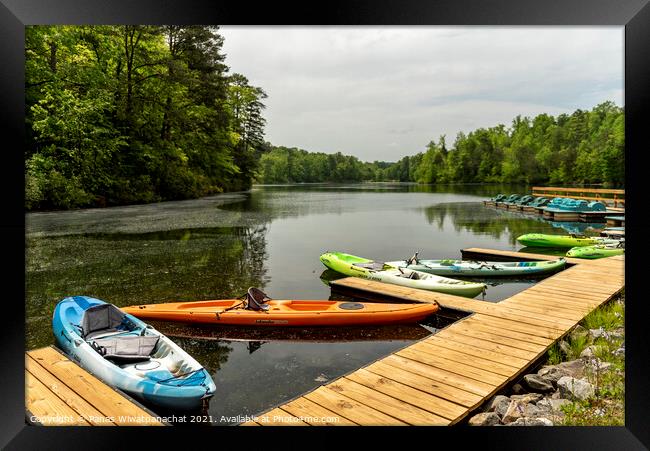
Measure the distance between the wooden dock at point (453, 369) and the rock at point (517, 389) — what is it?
8 centimetres

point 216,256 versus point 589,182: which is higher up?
point 589,182

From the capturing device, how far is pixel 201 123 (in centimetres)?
2350

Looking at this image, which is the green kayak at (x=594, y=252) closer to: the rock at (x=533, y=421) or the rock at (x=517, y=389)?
the rock at (x=517, y=389)

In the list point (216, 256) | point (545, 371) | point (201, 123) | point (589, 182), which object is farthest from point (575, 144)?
point (545, 371)

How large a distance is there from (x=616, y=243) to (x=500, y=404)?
Answer: 855 cm

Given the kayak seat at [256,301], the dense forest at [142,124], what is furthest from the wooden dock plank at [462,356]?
the dense forest at [142,124]

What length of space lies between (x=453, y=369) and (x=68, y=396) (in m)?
2.58

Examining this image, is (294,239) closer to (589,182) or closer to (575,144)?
(589,182)

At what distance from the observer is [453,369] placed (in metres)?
3.22

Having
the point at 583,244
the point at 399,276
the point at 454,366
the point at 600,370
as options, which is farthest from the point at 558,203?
the point at 454,366

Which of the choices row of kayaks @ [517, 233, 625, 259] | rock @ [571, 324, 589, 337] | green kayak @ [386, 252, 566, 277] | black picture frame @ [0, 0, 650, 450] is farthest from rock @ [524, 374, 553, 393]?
row of kayaks @ [517, 233, 625, 259]

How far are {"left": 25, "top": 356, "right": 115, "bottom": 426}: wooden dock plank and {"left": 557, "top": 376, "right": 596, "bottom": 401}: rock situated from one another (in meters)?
2.76

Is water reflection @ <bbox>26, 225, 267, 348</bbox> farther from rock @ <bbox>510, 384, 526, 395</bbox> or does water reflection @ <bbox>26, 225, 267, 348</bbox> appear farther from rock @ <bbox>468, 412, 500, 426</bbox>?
rock @ <bbox>510, 384, 526, 395</bbox>
